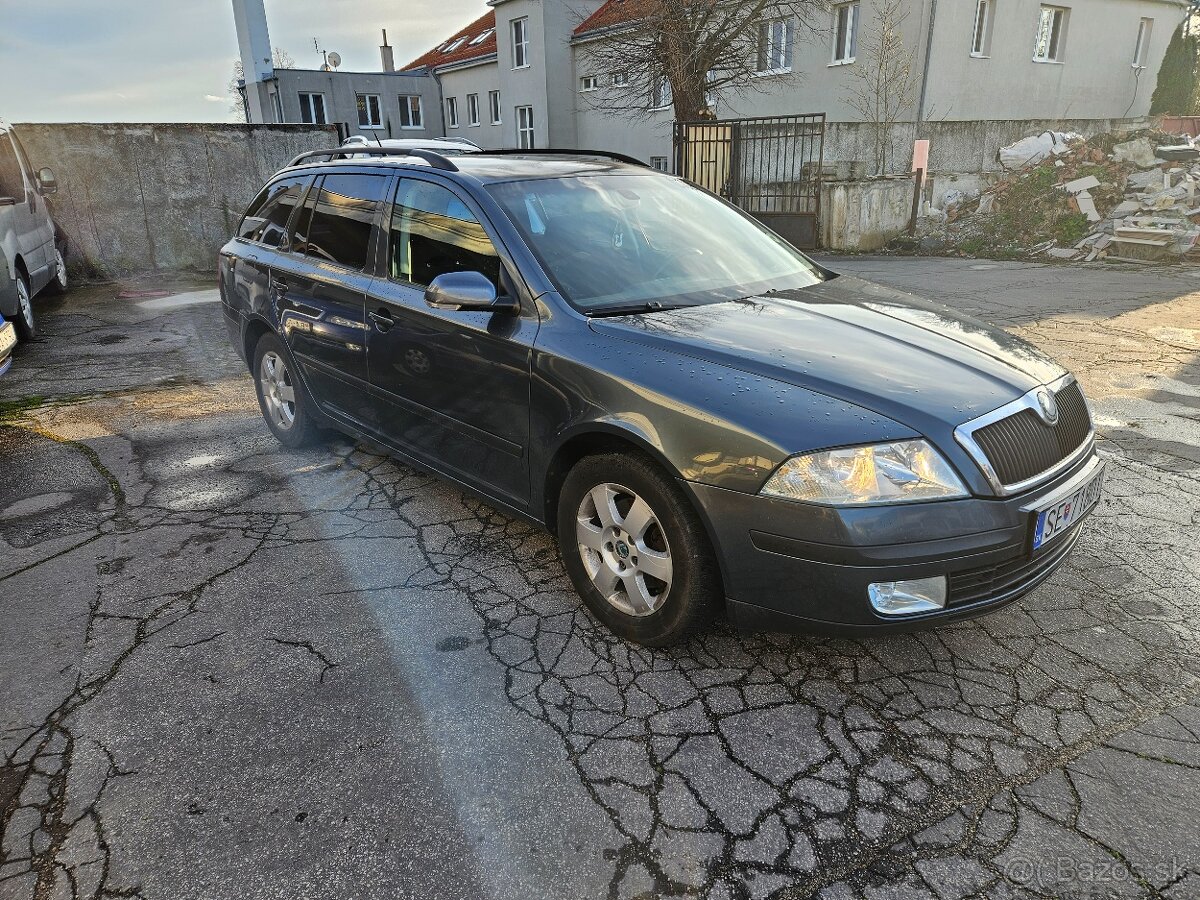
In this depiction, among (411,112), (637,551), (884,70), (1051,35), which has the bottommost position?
(637,551)

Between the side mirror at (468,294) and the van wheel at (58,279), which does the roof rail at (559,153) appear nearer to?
the side mirror at (468,294)

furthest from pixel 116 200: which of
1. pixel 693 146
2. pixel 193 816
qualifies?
pixel 193 816

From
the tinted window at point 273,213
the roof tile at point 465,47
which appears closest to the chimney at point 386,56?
the roof tile at point 465,47

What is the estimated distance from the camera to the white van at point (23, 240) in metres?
7.70

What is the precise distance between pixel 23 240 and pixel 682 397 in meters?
9.05

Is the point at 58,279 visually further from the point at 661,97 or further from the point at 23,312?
the point at 661,97

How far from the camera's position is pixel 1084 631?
296cm

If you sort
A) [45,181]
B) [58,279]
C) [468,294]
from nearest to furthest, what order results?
[468,294] → [45,181] → [58,279]

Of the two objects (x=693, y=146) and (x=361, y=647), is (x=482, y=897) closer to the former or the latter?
(x=361, y=647)

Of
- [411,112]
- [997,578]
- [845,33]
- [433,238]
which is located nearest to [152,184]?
[433,238]

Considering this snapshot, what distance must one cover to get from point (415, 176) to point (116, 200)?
454 inches

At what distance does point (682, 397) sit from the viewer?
8.37 ft

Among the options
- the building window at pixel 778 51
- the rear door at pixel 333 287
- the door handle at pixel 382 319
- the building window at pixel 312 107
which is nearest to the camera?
the door handle at pixel 382 319

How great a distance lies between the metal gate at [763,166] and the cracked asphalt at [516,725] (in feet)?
37.6
